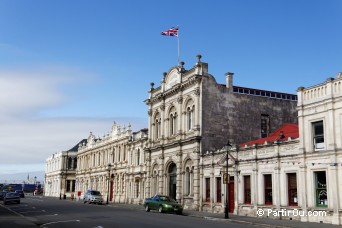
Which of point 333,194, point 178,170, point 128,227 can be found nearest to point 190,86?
point 178,170

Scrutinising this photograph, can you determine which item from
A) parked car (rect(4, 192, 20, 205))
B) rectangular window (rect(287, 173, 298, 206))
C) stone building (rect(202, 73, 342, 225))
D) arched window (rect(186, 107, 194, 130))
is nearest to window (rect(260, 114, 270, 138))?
arched window (rect(186, 107, 194, 130))

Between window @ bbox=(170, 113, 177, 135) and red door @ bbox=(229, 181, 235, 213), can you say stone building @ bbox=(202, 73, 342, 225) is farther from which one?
window @ bbox=(170, 113, 177, 135)

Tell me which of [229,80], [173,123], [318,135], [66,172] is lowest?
[66,172]

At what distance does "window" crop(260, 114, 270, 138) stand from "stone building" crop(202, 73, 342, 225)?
11542 millimetres

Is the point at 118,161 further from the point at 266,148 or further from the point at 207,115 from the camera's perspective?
the point at 266,148

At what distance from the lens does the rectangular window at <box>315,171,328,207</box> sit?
2538 cm

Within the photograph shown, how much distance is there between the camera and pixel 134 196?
2194 inches

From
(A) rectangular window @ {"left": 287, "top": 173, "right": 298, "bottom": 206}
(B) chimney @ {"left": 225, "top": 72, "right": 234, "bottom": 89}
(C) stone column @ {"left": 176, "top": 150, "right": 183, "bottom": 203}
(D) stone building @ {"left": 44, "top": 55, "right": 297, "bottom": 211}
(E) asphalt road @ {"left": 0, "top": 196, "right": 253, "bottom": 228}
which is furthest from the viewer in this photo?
(B) chimney @ {"left": 225, "top": 72, "right": 234, "bottom": 89}

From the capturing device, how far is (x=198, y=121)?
40.0m

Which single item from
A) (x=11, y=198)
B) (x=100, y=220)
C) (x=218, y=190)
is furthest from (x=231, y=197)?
(x=11, y=198)

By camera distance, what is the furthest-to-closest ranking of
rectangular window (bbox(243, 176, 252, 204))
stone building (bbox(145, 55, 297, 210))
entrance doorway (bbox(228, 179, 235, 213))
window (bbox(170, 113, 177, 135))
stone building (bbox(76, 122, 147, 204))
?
stone building (bbox(76, 122, 147, 204)), window (bbox(170, 113, 177, 135)), stone building (bbox(145, 55, 297, 210)), entrance doorway (bbox(228, 179, 235, 213)), rectangular window (bbox(243, 176, 252, 204))

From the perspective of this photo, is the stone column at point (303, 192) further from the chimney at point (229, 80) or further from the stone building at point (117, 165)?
the stone building at point (117, 165)

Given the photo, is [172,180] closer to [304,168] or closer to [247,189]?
[247,189]

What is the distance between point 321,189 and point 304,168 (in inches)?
66.1
